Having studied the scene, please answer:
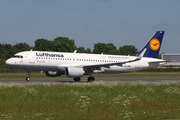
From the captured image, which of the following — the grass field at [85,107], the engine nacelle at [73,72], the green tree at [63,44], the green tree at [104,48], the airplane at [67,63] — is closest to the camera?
the grass field at [85,107]

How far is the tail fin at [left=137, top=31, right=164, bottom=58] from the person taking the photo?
55.6 metres

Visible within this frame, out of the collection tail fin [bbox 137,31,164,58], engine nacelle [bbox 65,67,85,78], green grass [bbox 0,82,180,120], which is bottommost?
green grass [bbox 0,82,180,120]

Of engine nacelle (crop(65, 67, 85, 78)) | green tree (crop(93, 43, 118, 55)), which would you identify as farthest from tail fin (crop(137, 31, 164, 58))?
green tree (crop(93, 43, 118, 55))

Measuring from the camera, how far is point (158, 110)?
2055 cm

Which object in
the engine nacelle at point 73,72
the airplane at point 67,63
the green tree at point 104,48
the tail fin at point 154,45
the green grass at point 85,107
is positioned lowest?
the green grass at point 85,107

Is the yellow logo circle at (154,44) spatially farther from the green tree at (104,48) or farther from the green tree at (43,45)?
the green tree at (104,48)

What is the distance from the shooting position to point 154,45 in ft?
184

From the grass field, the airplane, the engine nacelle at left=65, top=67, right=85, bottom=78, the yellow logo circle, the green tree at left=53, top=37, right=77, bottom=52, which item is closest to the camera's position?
the grass field

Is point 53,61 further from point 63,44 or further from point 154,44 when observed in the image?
point 63,44

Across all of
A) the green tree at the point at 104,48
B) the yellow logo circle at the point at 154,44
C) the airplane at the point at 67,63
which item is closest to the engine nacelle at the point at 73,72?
the airplane at the point at 67,63

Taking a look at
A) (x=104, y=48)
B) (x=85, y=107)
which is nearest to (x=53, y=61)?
(x=85, y=107)

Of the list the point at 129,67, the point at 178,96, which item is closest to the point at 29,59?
the point at 129,67

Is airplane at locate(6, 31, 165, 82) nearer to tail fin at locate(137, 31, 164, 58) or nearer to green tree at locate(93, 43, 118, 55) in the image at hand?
tail fin at locate(137, 31, 164, 58)

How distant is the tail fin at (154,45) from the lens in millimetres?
55562
